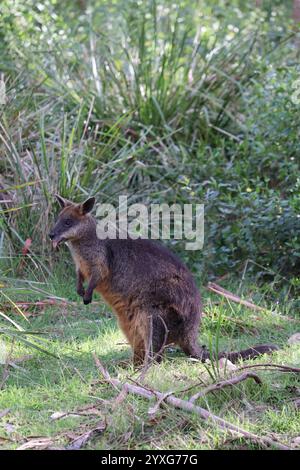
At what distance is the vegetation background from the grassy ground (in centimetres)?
1

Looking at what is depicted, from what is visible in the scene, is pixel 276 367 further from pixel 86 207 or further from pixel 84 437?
pixel 86 207

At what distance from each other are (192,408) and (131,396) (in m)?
0.40

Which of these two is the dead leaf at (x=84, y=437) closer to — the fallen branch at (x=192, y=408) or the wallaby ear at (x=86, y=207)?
the fallen branch at (x=192, y=408)

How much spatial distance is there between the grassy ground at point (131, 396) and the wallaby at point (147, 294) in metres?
0.13

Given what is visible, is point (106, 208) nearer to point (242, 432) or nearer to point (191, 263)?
point (191, 263)

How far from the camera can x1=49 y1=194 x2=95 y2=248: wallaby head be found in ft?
19.0

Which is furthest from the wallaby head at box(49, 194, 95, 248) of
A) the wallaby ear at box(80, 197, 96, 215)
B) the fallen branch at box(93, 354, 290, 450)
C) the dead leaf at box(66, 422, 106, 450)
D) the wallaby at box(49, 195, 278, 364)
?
the dead leaf at box(66, 422, 106, 450)

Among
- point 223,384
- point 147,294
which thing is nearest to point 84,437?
point 223,384

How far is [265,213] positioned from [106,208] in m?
1.39

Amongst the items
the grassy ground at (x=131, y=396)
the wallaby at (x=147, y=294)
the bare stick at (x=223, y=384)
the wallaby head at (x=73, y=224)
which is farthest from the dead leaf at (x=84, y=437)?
the wallaby head at (x=73, y=224)

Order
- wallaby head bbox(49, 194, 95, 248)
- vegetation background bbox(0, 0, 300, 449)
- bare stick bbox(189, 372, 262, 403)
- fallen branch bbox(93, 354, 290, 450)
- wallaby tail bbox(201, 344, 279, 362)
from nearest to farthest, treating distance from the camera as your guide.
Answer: fallen branch bbox(93, 354, 290, 450) → bare stick bbox(189, 372, 262, 403) → vegetation background bbox(0, 0, 300, 449) → wallaby tail bbox(201, 344, 279, 362) → wallaby head bbox(49, 194, 95, 248)

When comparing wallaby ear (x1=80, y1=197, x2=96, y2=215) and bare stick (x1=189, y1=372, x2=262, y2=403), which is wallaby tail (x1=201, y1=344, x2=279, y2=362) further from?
wallaby ear (x1=80, y1=197, x2=96, y2=215)

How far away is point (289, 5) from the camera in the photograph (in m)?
13.4

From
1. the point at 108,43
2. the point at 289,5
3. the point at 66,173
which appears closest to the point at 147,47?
the point at 108,43
